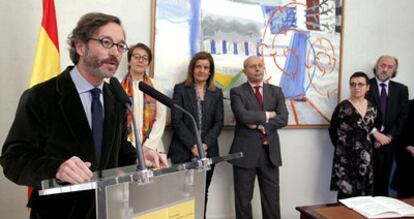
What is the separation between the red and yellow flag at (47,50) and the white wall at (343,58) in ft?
1.27

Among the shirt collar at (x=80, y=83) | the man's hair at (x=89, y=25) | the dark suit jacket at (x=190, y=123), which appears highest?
the man's hair at (x=89, y=25)

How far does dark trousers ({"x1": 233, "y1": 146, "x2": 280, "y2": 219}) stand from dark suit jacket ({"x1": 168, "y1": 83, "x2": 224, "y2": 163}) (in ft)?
1.09

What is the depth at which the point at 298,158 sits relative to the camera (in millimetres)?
3518

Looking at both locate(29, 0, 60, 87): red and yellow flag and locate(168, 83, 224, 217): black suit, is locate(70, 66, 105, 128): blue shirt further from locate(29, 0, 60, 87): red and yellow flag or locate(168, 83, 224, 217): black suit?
locate(168, 83, 224, 217): black suit

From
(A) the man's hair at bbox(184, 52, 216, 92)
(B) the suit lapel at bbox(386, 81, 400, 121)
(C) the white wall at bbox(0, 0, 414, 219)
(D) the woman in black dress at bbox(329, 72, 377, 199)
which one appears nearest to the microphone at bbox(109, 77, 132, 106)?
(A) the man's hair at bbox(184, 52, 216, 92)

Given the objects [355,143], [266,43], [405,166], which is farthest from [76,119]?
[405,166]

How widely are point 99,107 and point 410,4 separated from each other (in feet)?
13.0

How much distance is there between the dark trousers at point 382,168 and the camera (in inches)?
125

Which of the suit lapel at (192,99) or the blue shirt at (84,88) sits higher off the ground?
the blue shirt at (84,88)

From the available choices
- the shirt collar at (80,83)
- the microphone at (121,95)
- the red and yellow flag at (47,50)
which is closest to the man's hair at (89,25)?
the shirt collar at (80,83)

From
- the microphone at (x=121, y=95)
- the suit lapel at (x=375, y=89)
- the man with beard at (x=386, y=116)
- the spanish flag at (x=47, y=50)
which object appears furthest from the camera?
the suit lapel at (x=375, y=89)

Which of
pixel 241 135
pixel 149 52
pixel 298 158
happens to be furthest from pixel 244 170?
pixel 149 52

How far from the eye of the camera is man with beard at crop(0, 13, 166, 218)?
99 centimetres

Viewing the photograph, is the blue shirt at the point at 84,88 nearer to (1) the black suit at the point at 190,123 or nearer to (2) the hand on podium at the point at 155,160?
(2) the hand on podium at the point at 155,160
